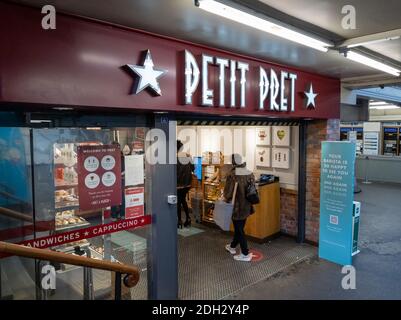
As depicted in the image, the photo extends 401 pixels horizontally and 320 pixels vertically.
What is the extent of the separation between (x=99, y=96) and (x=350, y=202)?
4.13m

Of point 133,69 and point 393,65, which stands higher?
point 393,65

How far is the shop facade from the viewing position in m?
2.54

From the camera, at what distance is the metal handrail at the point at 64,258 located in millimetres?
1883

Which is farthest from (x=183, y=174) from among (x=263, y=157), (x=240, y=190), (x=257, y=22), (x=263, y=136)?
(x=257, y=22)

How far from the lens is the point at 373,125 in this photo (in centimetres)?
1620

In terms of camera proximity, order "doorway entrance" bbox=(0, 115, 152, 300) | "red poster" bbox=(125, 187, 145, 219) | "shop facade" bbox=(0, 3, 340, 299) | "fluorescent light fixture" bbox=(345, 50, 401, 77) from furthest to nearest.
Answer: "fluorescent light fixture" bbox=(345, 50, 401, 77), "red poster" bbox=(125, 187, 145, 219), "doorway entrance" bbox=(0, 115, 152, 300), "shop facade" bbox=(0, 3, 340, 299)

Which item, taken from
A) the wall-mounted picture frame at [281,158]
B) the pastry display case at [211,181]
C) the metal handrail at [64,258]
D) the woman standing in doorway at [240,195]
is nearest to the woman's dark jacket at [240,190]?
the woman standing in doorway at [240,195]

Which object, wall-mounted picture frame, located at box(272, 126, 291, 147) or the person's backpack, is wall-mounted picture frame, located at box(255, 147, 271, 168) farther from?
the person's backpack

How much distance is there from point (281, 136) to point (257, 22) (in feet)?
13.0

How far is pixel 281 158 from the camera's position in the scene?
654cm

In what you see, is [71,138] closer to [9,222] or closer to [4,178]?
[4,178]

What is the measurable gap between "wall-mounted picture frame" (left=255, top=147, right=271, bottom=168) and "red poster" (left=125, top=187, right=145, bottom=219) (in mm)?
3607

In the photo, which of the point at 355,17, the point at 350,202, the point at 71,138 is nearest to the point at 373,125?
the point at 350,202

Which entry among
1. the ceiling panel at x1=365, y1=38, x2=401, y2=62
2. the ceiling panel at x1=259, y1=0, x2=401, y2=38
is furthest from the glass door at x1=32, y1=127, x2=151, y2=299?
the ceiling panel at x1=365, y1=38, x2=401, y2=62
